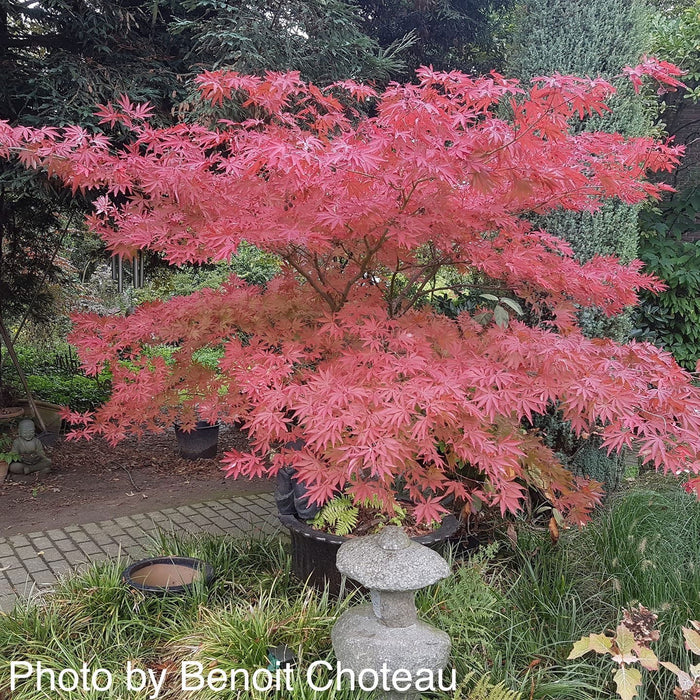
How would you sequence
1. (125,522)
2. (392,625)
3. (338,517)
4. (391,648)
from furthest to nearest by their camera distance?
(125,522), (338,517), (392,625), (391,648)

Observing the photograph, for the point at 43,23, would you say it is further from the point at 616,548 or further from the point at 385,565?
the point at 616,548

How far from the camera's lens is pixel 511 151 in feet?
6.49

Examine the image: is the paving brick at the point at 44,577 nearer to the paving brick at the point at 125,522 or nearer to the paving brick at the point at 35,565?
the paving brick at the point at 35,565

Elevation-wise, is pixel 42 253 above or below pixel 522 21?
below

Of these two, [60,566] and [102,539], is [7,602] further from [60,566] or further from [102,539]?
[102,539]

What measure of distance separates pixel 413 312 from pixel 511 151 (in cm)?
91

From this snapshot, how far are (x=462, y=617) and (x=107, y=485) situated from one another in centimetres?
348

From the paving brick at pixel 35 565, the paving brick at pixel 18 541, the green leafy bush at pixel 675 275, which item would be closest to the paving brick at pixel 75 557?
the paving brick at pixel 35 565

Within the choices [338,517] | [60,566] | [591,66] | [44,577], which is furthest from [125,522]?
[591,66]

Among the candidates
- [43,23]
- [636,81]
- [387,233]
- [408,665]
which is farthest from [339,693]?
[43,23]

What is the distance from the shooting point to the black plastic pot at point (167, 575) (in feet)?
8.84

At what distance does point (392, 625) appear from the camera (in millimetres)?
2172

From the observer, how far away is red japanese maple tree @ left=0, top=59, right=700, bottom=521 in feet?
6.34

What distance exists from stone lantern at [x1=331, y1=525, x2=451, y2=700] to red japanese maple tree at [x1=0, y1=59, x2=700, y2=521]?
0.22 meters
